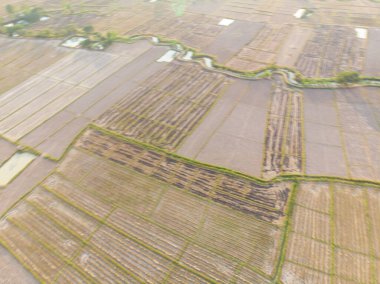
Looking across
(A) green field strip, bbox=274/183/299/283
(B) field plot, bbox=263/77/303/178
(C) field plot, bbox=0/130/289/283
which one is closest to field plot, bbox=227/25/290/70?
(B) field plot, bbox=263/77/303/178

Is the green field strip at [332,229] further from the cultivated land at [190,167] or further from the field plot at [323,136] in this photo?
the field plot at [323,136]

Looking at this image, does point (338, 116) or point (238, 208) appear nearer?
point (238, 208)

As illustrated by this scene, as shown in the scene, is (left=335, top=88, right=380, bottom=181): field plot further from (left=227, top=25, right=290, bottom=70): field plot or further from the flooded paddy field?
(left=227, top=25, right=290, bottom=70): field plot

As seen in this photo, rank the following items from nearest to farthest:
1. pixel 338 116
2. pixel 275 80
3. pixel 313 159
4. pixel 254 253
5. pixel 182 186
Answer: pixel 254 253
pixel 182 186
pixel 313 159
pixel 338 116
pixel 275 80

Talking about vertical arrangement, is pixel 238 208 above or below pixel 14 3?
below

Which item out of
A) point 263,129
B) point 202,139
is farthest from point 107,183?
point 263,129

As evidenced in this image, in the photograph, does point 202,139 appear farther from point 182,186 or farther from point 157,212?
point 157,212
